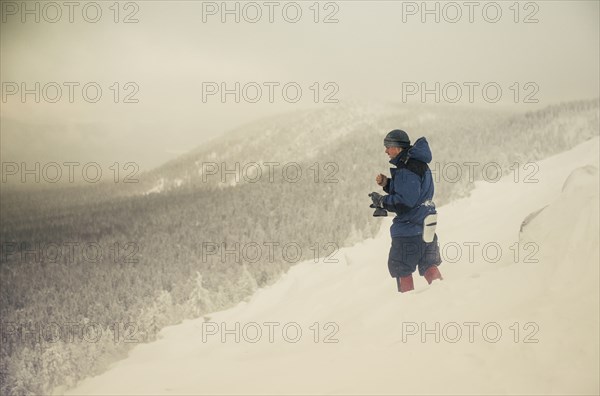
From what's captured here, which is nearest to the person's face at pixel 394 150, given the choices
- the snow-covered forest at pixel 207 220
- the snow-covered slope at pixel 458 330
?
the snow-covered slope at pixel 458 330

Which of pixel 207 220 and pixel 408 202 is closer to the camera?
pixel 408 202

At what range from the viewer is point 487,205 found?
7.62 metres

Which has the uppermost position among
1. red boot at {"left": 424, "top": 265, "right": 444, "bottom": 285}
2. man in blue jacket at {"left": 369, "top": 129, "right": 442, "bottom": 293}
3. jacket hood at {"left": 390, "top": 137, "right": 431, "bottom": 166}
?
jacket hood at {"left": 390, "top": 137, "right": 431, "bottom": 166}

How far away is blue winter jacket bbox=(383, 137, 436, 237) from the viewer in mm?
3352

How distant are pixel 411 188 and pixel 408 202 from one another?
0.12m

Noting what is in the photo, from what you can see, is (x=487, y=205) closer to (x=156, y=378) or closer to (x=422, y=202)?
(x=422, y=202)

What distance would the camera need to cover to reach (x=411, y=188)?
334 centimetres

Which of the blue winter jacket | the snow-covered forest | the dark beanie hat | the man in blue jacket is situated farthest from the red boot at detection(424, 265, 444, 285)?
the snow-covered forest

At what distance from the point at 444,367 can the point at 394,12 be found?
37.8ft

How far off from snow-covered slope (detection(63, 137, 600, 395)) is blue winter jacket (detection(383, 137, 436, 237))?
98 cm

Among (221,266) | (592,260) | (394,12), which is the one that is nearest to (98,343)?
(221,266)

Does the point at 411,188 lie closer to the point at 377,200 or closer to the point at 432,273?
the point at 377,200

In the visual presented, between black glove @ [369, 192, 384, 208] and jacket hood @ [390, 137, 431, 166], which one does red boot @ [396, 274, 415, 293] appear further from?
jacket hood @ [390, 137, 431, 166]

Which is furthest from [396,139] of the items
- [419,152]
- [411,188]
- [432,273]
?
[432,273]
